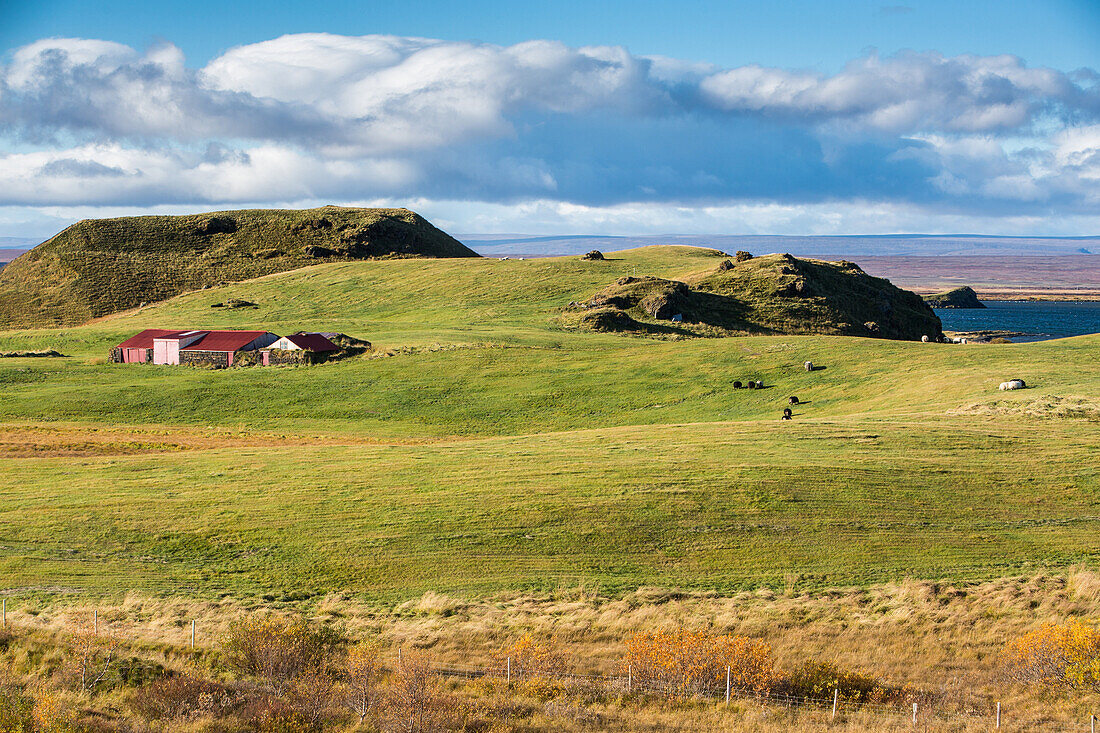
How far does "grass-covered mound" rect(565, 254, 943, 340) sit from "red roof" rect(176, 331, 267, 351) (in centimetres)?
3761

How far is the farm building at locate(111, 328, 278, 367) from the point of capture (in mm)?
81312

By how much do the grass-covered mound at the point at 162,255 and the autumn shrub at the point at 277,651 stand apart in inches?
5820

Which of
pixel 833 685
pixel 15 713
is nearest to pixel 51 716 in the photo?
pixel 15 713

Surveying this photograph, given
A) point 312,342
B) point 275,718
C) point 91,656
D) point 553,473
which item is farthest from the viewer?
point 312,342

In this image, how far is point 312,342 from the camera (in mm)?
80938

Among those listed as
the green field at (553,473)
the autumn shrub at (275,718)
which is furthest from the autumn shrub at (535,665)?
the autumn shrub at (275,718)

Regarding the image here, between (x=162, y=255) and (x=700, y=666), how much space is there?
183924 millimetres

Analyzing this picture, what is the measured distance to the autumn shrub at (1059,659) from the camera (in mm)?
20219

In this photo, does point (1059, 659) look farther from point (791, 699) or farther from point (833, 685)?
point (791, 699)

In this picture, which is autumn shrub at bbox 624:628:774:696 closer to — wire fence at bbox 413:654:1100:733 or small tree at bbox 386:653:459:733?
wire fence at bbox 413:654:1100:733

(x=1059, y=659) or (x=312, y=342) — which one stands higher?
(x=312, y=342)

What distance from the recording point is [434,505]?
108 ft

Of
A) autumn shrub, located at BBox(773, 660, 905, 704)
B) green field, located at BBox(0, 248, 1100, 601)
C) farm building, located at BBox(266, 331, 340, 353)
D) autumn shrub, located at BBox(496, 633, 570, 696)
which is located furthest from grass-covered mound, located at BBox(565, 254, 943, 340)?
autumn shrub, located at BBox(773, 660, 905, 704)

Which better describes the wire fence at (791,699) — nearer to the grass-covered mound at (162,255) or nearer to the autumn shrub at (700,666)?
the autumn shrub at (700,666)
